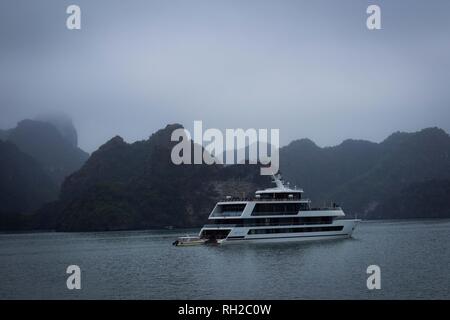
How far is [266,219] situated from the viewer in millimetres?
55531

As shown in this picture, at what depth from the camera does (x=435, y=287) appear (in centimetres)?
3105

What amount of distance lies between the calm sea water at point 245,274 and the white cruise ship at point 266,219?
52.4 inches

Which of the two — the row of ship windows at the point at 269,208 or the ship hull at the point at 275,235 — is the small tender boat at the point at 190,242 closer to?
the ship hull at the point at 275,235

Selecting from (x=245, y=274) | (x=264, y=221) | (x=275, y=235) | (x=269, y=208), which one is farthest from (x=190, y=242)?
(x=245, y=274)

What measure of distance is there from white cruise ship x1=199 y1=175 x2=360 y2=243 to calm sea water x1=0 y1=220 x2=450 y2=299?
1332mm

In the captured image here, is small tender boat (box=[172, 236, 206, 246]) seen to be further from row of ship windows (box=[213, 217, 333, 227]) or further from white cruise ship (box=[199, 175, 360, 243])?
row of ship windows (box=[213, 217, 333, 227])

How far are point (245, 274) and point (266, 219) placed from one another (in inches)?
752

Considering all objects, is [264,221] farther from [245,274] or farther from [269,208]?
[245,274]

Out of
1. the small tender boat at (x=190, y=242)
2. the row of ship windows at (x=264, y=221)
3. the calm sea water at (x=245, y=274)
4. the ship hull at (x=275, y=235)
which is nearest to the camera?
the calm sea water at (x=245, y=274)

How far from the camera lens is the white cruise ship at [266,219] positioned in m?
54.7

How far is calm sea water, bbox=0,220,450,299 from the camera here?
30422mm

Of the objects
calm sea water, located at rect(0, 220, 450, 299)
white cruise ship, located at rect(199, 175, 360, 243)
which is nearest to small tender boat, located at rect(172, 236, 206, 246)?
white cruise ship, located at rect(199, 175, 360, 243)

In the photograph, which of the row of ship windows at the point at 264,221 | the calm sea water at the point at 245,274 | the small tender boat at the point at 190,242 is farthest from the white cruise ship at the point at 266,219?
the calm sea water at the point at 245,274
